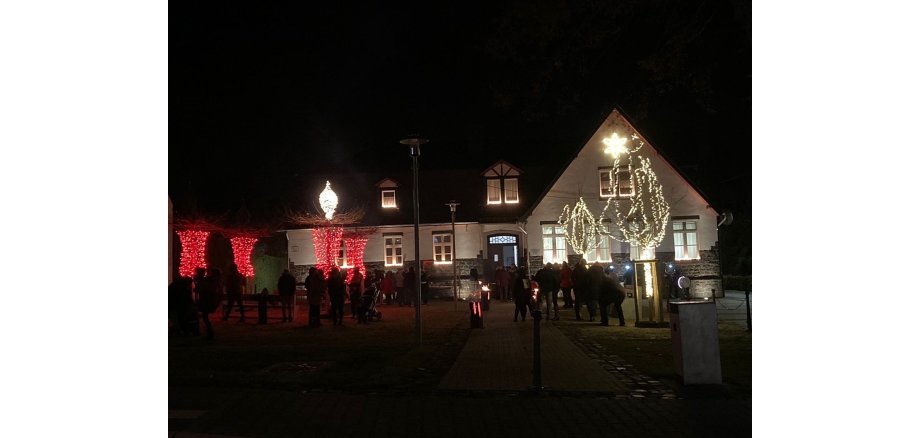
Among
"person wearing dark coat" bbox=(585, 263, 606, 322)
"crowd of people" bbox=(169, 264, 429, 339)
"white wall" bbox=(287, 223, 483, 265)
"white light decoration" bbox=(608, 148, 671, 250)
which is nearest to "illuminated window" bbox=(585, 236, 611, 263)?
"white light decoration" bbox=(608, 148, 671, 250)

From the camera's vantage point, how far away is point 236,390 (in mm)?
10016

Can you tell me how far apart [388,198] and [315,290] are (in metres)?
17.9

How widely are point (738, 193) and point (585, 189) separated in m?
20.9

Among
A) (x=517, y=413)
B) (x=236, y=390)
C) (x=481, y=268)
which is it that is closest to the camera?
(x=517, y=413)

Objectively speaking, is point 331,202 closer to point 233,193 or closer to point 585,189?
point 585,189

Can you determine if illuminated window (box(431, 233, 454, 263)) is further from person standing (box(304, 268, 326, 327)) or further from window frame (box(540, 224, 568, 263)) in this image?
person standing (box(304, 268, 326, 327))

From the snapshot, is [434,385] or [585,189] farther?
[585,189]

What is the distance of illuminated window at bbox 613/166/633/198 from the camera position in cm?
3228

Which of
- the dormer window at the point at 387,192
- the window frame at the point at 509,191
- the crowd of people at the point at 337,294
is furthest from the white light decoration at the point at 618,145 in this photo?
the dormer window at the point at 387,192

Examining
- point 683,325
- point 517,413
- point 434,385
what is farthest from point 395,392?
point 683,325

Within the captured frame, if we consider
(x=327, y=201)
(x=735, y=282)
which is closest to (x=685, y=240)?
(x=735, y=282)

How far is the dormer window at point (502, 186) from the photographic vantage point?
3638 cm

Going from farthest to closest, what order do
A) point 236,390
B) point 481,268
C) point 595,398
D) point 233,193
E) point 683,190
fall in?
point 233,193 → point 481,268 → point 683,190 → point 236,390 → point 595,398

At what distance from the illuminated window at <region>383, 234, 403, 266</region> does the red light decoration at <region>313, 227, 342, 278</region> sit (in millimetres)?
8059
